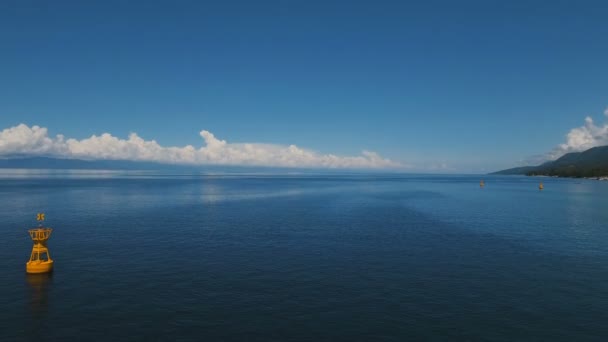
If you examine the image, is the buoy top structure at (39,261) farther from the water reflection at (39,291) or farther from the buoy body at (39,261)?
the water reflection at (39,291)

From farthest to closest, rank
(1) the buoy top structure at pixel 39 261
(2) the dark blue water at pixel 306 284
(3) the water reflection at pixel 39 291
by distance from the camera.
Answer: (1) the buoy top structure at pixel 39 261, (3) the water reflection at pixel 39 291, (2) the dark blue water at pixel 306 284

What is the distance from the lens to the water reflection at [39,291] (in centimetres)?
3566

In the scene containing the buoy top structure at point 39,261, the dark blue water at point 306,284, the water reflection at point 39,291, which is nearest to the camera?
the dark blue water at point 306,284

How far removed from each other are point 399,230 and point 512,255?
84.0ft

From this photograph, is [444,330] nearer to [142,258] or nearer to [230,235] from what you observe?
[142,258]

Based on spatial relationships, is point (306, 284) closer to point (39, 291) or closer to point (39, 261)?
point (39, 291)

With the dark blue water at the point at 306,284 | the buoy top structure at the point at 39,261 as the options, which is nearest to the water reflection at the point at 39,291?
the dark blue water at the point at 306,284

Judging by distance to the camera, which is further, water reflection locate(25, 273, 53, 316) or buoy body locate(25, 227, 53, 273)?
buoy body locate(25, 227, 53, 273)

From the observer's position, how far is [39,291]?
1578 inches

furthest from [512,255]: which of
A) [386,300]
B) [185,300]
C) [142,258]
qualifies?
[142,258]

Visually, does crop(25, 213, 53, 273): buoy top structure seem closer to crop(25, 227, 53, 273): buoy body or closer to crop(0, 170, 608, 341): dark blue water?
crop(25, 227, 53, 273): buoy body

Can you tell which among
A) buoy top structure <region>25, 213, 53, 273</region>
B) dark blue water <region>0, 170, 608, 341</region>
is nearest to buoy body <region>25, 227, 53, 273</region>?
buoy top structure <region>25, 213, 53, 273</region>

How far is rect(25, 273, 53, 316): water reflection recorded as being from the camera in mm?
35656

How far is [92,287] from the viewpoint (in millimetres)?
41500
